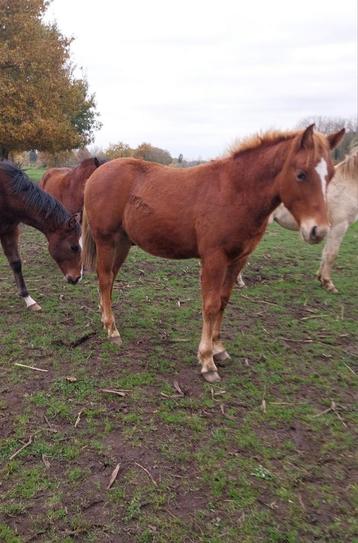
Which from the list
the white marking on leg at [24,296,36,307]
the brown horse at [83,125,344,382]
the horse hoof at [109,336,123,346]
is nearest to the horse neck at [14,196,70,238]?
the brown horse at [83,125,344,382]

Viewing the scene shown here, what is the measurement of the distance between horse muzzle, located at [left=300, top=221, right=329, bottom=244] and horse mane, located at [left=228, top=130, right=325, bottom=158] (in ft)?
2.59

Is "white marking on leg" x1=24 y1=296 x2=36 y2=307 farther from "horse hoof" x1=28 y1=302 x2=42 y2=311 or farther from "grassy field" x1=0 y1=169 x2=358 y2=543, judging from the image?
"grassy field" x1=0 y1=169 x2=358 y2=543

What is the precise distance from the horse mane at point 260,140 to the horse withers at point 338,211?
2884 millimetres

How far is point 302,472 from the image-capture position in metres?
2.70

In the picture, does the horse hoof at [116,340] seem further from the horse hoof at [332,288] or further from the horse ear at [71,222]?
the horse hoof at [332,288]

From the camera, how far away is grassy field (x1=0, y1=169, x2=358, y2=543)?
90.3 inches

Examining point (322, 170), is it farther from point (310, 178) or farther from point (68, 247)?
point (68, 247)

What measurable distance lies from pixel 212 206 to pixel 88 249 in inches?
74.3

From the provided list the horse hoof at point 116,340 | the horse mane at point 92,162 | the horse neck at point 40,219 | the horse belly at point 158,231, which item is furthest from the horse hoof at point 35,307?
the horse mane at point 92,162

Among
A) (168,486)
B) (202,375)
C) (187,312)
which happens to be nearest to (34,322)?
(187,312)

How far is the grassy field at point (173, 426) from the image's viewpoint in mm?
2293

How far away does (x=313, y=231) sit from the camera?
3.08m

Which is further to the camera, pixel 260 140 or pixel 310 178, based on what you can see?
pixel 260 140

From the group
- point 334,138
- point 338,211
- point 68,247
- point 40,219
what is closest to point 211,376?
point 334,138
